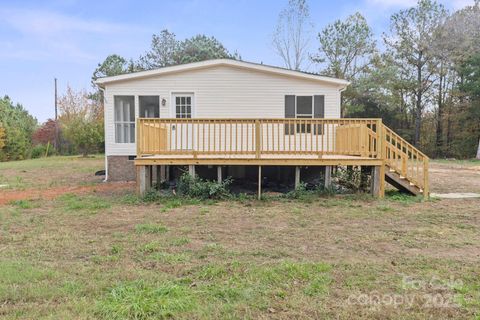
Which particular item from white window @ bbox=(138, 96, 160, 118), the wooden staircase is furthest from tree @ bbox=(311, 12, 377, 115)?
the wooden staircase

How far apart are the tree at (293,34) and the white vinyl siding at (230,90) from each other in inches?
609

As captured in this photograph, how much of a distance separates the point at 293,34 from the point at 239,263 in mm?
24122

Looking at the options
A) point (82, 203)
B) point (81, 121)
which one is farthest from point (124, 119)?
point (81, 121)

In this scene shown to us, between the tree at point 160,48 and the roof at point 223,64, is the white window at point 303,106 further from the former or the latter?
the tree at point 160,48

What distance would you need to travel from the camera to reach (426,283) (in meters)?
3.15

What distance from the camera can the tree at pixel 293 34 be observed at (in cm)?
2498

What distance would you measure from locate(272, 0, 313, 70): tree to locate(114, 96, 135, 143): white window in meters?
16.6

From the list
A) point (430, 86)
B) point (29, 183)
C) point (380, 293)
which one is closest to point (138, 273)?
point (380, 293)

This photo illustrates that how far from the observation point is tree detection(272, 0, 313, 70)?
82.0 ft

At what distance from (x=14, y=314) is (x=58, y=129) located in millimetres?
29678

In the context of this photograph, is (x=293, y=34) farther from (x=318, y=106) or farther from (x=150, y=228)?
(x=150, y=228)

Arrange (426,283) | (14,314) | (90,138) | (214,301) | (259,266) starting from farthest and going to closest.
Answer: (90,138)
(259,266)
(426,283)
(214,301)
(14,314)

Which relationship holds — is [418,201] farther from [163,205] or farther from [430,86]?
[430,86]

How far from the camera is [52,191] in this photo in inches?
354
